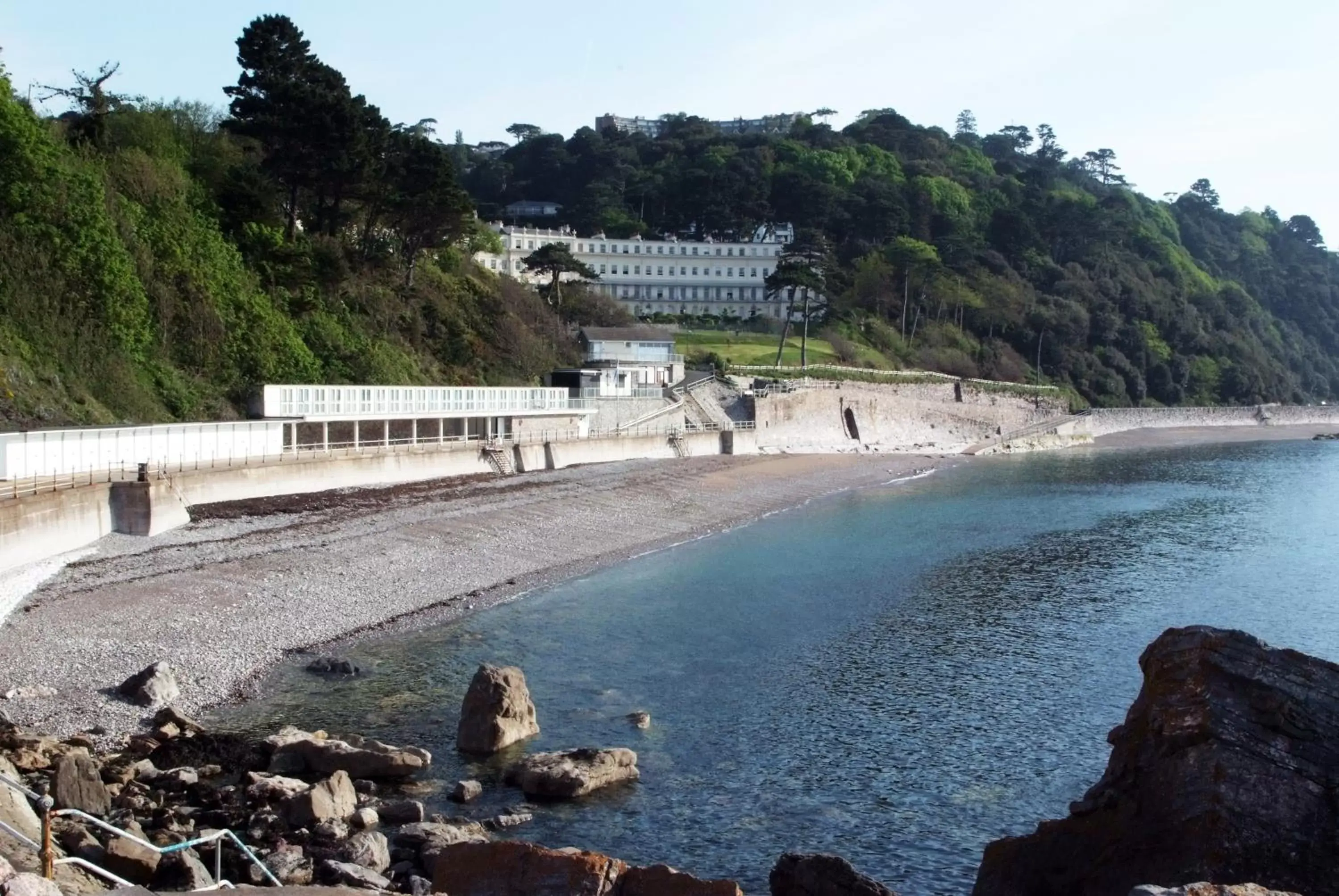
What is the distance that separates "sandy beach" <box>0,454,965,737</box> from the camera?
20406mm

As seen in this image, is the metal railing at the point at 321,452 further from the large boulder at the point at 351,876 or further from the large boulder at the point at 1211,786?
the large boulder at the point at 1211,786

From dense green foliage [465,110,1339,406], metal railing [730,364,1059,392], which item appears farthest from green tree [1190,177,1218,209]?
metal railing [730,364,1059,392]

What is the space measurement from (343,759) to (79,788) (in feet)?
11.6

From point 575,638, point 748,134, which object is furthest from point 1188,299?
point 575,638

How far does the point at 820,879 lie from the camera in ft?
39.9

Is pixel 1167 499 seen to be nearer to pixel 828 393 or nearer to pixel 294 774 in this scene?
pixel 828 393


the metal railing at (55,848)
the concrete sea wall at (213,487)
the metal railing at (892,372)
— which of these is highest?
the metal railing at (892,372)

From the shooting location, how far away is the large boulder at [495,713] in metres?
18.0

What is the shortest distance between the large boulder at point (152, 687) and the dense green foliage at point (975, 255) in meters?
77.9

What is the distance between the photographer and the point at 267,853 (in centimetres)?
1351

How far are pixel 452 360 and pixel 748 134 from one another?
4227 inches

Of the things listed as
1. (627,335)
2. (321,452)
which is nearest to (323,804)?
(321,452)

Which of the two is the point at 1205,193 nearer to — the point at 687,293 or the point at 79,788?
the point at 687,293

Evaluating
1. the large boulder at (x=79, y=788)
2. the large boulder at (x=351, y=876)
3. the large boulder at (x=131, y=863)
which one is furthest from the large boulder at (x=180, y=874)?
the large boulder at (x=79, y=788)
